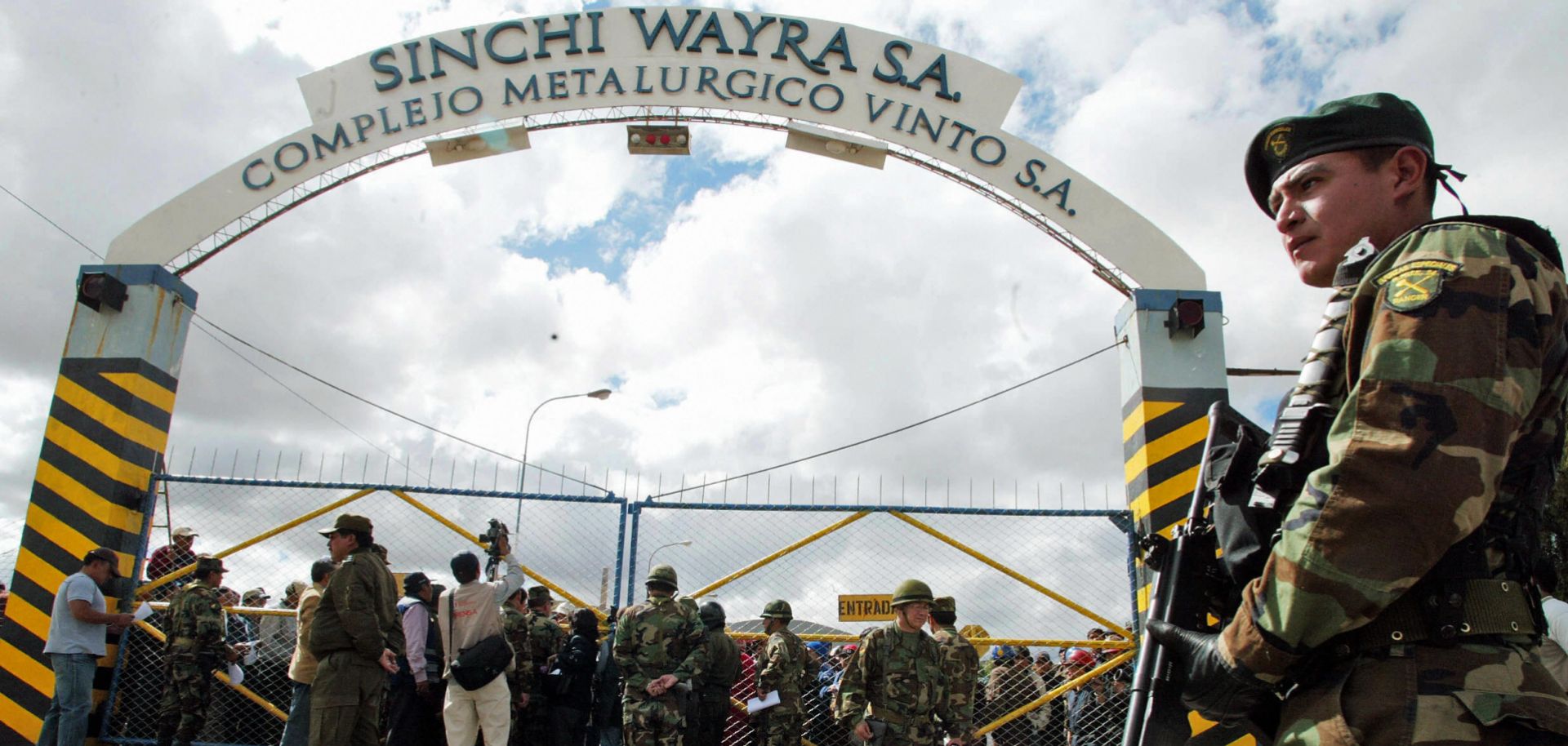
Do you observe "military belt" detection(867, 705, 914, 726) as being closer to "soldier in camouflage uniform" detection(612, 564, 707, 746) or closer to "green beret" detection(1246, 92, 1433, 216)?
"soldier in camouflage uniform" detection(612, 564, 707, 746)

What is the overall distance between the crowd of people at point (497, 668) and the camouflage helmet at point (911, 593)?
0.04 feet

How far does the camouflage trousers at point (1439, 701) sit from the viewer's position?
1469 millimetres

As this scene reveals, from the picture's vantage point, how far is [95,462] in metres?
7.64

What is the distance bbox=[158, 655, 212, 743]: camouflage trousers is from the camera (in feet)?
22.6

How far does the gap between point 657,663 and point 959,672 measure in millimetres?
2196

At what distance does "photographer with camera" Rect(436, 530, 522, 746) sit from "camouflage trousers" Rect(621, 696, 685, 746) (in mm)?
894

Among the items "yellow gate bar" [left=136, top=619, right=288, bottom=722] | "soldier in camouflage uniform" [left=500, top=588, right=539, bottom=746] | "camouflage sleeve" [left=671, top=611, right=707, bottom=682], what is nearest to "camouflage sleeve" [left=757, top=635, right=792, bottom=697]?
"camouflage sleeve" [left=671, top=611, right=707, bottom=682]

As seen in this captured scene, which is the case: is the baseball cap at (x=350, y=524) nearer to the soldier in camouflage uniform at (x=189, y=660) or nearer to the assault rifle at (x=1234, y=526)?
the soldier in camouflage uniform at (x=189, y=660)

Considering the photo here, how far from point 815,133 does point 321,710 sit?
583 cm

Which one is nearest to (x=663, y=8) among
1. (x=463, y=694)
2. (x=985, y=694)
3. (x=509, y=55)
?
(x=509, y=55)

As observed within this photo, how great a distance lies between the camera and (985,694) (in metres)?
8.20

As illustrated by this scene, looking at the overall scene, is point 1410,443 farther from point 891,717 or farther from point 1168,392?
point 1168,392

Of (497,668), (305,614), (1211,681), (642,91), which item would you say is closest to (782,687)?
(497,668)

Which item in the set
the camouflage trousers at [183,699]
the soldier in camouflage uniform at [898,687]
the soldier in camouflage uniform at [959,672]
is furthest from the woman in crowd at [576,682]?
the soldier in camouflage uniform at [959,672]
